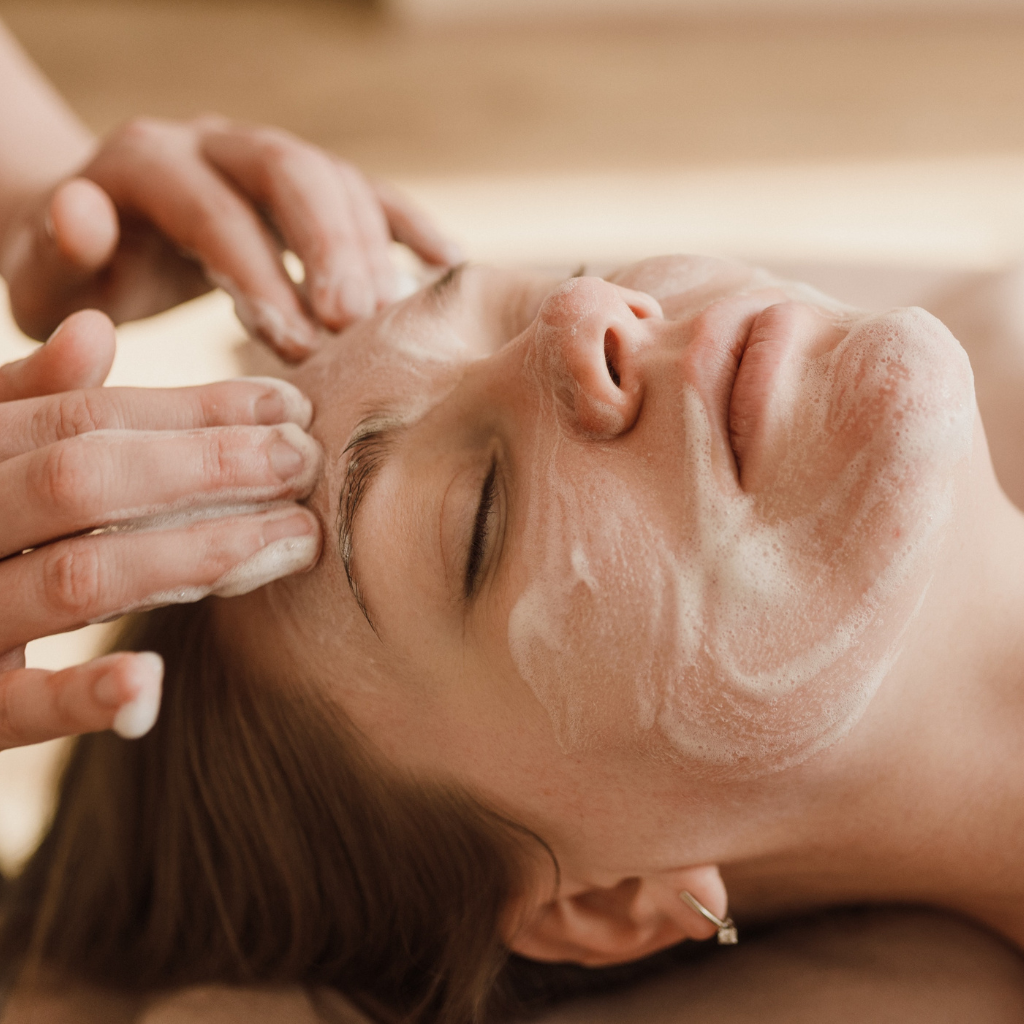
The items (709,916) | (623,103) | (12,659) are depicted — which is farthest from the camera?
(623,103)

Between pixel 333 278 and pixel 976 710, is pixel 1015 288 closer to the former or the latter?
pixel 976 710

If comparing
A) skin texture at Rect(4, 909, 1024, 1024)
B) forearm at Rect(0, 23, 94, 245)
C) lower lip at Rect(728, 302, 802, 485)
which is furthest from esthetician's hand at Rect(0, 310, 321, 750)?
forearm at Rect(0, 23, 94, 245)

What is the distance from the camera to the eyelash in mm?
771

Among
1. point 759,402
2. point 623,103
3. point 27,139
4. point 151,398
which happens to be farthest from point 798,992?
point 623,103

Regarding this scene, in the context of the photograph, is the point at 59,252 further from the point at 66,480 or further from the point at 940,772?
the point at 940,772

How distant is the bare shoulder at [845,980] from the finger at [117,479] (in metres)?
0.72

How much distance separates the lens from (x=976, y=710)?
0.82 meters

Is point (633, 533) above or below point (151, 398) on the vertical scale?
below

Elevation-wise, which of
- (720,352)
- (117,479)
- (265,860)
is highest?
(117,479)

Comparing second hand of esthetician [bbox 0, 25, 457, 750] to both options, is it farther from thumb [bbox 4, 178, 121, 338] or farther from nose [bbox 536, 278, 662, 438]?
nose [bbox 536, 278, 662, 438]

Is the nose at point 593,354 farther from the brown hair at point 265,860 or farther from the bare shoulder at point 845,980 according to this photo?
the bare shoulder at point 845,980

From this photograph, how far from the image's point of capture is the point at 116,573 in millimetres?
698

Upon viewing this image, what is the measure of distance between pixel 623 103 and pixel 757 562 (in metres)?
2.02

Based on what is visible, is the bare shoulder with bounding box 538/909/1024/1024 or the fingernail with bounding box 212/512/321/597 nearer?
the fingernail with bounding box 212/512/321/597
